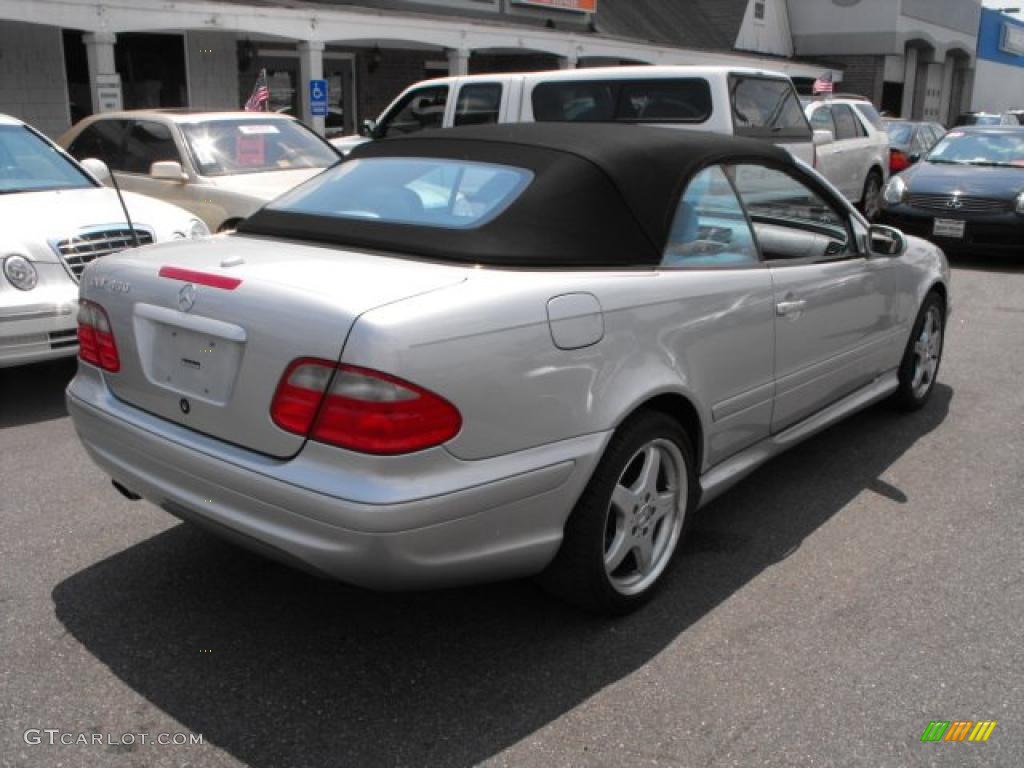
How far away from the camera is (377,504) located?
98.7 inches

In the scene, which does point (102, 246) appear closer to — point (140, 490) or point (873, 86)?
point (140, 490)

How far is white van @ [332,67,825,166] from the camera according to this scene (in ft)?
28.8

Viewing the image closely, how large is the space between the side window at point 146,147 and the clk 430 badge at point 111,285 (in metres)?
5.32

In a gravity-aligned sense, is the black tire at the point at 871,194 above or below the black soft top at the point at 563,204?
below

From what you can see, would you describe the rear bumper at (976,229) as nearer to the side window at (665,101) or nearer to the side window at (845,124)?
the side window at (845,124)

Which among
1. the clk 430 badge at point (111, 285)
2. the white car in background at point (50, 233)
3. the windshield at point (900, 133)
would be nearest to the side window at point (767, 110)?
the white car in background at point (50, 233)

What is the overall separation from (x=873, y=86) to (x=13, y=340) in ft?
108

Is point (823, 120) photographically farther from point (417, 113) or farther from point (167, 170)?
point (167, 170)

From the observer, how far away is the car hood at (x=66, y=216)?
17.8ft

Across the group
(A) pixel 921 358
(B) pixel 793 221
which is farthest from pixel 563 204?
(A) pixel 921 358

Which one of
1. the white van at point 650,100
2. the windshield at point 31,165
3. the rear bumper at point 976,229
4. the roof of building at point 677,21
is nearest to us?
the windshield at point 31,165

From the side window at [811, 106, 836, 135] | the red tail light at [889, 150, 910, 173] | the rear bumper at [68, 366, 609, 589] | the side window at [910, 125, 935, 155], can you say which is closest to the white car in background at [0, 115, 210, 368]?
the rear bumper at [68, 366, 609, 589]

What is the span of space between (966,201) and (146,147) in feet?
27.2

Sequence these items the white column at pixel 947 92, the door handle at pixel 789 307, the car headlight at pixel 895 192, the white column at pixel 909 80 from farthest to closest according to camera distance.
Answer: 1. the white column at pixel 947 92
2. the white column at pixel 909 80
3. the car headlight at pixel 895 192
4. the door handle at pixel 789 307
